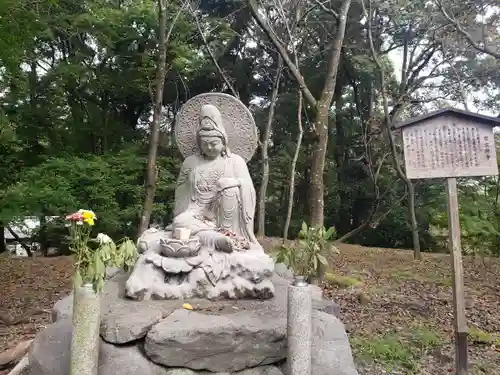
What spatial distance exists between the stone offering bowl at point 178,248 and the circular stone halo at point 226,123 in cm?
159

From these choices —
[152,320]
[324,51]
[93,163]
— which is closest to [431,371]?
[152,320]

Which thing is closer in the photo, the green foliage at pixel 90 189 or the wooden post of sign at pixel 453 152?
the wooden post of sign at pixel 453 152

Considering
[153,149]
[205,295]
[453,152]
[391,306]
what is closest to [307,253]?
[205,295]

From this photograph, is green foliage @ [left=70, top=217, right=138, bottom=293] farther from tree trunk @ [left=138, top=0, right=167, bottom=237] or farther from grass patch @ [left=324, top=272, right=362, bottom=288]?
grass patch @ [left=324, top=272, right=362, bottom=288]

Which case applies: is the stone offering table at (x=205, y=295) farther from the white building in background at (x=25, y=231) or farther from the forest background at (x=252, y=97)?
the white building in background at (x=25, y=231)

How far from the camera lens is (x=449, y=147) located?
416cm

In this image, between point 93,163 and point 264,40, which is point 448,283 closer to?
point 93,163

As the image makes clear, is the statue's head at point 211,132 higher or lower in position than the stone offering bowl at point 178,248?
higher

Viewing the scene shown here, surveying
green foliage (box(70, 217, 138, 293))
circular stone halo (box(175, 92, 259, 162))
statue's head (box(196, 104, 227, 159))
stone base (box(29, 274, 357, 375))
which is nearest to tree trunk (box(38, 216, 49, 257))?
circular stone halo (box(175, 92, 259, 162))

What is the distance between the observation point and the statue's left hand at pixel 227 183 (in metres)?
4.68

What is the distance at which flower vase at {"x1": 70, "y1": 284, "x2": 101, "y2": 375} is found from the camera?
278cm

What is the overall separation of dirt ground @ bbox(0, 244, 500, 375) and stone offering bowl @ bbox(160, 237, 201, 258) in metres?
1.82

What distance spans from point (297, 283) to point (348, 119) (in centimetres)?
1275

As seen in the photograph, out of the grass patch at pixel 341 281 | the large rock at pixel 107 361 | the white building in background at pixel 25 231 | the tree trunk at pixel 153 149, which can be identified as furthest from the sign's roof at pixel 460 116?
the white building in background at pixel 25 231
